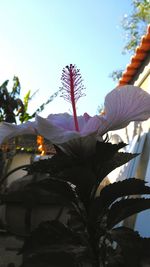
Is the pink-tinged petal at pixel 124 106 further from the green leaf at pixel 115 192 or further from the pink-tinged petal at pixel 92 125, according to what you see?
the green leaf at pixel 115 192

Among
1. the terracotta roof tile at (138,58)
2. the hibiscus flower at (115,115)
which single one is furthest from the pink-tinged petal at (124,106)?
the terracotta roof tile at (138,58)

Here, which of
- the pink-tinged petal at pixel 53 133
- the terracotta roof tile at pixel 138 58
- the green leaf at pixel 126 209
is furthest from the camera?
the terracotta roof tile at pixel 138 58

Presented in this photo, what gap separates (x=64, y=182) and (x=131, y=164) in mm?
2554

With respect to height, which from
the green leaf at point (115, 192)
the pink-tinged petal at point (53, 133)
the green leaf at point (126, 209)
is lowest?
the green leaf at point (126, 209)

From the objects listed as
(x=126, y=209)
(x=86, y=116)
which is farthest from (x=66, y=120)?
(x=126, y=209)

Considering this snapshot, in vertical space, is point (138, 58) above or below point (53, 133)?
above

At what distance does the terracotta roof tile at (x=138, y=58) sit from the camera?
3664 millimetres

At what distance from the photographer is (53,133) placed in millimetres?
933

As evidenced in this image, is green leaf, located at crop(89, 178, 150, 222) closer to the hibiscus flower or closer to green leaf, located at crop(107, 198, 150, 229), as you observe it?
green leaf, located at crop(107, 198, 150, 229)

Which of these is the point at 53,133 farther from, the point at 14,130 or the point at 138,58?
the point at 138,58

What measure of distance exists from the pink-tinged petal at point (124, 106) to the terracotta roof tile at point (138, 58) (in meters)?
2.64

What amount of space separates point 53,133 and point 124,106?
196 mm

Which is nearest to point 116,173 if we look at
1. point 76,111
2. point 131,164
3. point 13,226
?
point 131,164

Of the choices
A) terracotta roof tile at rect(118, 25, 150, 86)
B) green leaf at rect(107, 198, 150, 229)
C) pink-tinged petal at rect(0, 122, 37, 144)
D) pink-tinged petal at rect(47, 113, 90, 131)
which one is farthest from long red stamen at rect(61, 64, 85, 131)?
terracotta roof tile at rect(118, 25, 150, 86)
